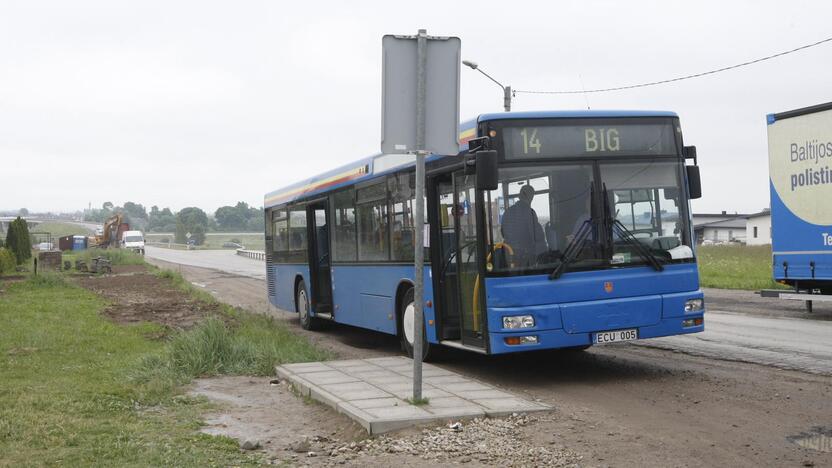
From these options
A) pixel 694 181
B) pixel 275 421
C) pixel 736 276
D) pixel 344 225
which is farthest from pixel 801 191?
pixel 736 276

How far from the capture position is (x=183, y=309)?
22.0 meters

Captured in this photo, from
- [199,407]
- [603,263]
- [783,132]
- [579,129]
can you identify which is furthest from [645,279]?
[783,132]

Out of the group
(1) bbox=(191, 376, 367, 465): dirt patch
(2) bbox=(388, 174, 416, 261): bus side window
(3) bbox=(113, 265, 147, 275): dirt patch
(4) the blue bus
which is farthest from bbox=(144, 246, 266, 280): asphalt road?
(4) the blue bus

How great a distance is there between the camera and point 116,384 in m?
10.1

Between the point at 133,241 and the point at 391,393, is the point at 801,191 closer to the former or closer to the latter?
the point at 391,393

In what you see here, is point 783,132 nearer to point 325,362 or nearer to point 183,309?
point 325,362

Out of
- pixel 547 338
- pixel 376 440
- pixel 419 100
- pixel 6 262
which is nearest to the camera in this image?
pixel 376 440

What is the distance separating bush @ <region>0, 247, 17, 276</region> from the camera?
37.1m

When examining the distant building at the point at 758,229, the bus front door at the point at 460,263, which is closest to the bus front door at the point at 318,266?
the bus front door at the point at 460,263

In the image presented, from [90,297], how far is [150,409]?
60.2 feet

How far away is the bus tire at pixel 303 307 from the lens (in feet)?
58.3

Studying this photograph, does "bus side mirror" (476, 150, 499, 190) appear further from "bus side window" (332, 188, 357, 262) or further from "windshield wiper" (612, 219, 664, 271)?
"bus side window" (332, 188, 357, 262)

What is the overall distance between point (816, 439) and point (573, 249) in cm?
343

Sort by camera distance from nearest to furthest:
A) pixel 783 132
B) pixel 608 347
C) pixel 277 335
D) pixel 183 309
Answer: pixel 608 347 < pixel 277 335 < pixel 783 132 < pixel 183 309
